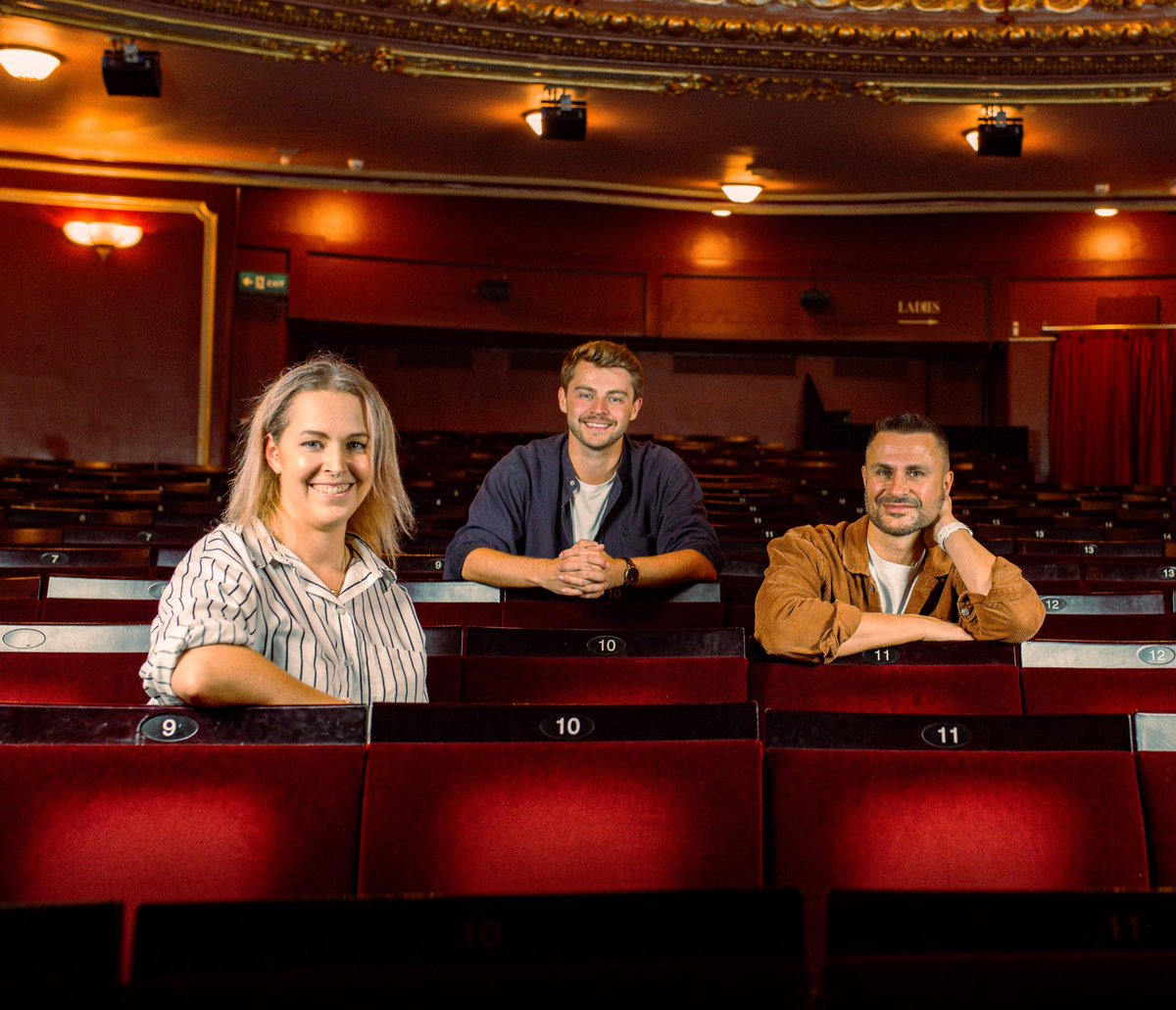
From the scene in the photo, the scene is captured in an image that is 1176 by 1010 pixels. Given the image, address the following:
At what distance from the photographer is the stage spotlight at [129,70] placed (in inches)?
246

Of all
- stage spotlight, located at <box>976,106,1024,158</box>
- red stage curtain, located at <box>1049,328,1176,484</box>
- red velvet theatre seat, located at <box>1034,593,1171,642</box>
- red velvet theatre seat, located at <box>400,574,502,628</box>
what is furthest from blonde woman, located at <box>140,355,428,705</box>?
red stage curtain, located at <box>1049,328,1176,484</box>

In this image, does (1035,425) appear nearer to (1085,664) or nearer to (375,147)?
(375,147)

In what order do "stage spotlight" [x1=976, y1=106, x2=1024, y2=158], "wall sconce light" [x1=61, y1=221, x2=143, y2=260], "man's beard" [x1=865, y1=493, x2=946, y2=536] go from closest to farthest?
"man's beard" [x1=865, y1=493, x2=946, y2=536] < "stage spotlight" [x1=976, y1=106, x2=1024, y2=158] < "wall sconce light" [x1=61, y1=221, x2=143, y2=260]

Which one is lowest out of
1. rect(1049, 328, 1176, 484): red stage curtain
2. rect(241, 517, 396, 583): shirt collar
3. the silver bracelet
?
rect(241, 517, 396, 583): shirt collar

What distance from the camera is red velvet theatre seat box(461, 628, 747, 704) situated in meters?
1.86

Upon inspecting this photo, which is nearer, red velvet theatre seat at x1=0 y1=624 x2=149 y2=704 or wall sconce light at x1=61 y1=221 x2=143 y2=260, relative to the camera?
red velvet theatre seat at x1=0 y1=624 x2=149 y2=704

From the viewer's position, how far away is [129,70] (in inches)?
247

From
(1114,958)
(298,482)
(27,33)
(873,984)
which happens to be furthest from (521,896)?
(27,33)

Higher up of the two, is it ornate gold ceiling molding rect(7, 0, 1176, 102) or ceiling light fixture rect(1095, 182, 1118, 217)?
ceiling light fixture rect(1095, 182, 1118, 217)

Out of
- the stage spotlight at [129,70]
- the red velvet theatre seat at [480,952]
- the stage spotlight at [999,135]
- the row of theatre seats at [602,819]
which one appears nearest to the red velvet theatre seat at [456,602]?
the row of theatre seats at [602,819]

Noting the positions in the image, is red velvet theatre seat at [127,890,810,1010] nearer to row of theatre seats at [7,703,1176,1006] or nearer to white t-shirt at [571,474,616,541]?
row of theatre seats at [7,703,1176,1006]

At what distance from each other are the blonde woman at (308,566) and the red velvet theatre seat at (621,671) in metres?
0.13

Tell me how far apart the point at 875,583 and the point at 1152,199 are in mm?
8653

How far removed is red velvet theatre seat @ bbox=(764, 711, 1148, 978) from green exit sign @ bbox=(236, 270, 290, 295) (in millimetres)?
8997
